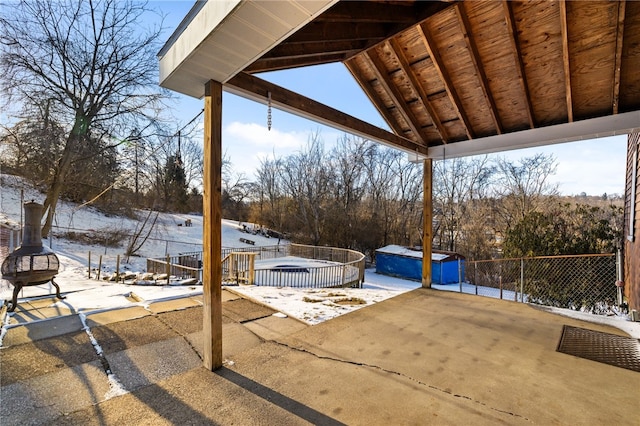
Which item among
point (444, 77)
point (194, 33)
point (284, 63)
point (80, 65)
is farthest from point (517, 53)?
point (80, 65)

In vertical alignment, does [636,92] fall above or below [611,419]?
above

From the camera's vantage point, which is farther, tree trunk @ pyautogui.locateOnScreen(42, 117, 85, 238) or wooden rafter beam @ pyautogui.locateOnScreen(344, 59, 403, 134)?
tree trunk @ pyautogui.locateOnScreen(42, 117, 85, 238)

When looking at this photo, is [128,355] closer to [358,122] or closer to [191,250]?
[358,122]

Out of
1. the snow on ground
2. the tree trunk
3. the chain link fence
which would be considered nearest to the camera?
the snow on ground

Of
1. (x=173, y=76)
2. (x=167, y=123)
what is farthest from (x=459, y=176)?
(x=173, y=76)

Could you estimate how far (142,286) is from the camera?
17.9ft

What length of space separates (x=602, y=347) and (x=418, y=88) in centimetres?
387

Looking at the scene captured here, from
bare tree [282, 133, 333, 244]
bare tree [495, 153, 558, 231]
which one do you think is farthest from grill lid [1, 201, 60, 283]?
bare tree [495, 153, 558, 231]

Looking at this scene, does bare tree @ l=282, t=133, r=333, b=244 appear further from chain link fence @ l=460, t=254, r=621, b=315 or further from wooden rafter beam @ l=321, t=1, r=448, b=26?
wooden rafter beam @ l=321, t=1, r=448, b=26

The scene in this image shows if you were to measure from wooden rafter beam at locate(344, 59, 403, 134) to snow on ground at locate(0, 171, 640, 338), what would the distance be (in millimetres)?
3079

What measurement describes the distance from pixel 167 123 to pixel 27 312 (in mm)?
9703

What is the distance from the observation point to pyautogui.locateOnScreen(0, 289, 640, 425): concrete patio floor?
1.90 metres

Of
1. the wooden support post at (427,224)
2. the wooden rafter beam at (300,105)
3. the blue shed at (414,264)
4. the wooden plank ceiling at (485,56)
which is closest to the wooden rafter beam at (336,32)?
the wooden plank ceiling at (485,56)

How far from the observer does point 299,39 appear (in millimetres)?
2783
